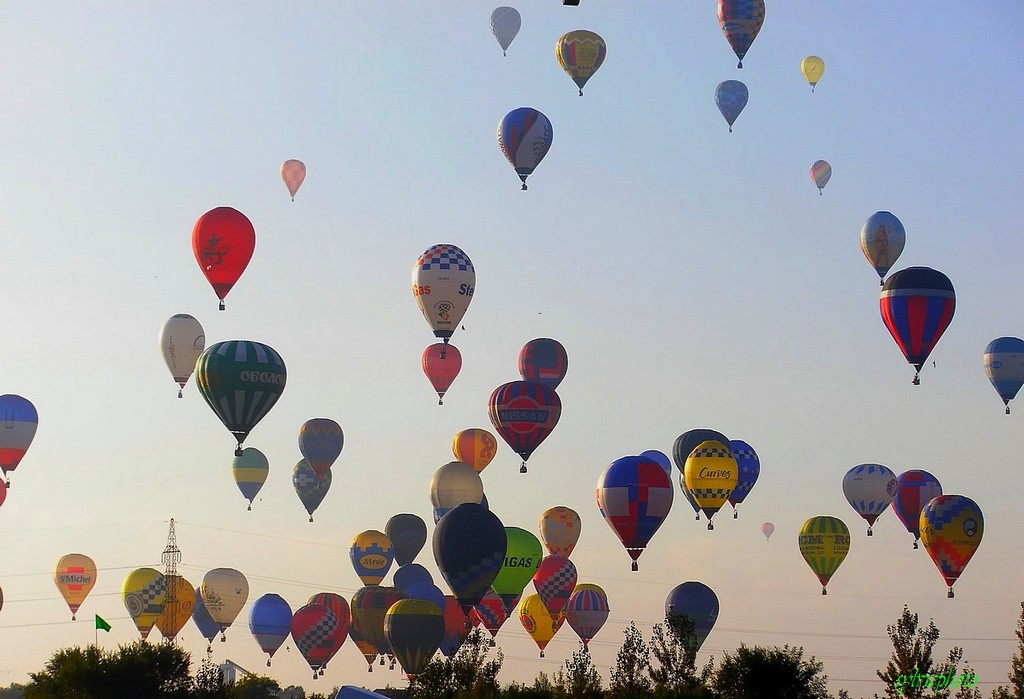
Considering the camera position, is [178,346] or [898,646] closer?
[898,646]

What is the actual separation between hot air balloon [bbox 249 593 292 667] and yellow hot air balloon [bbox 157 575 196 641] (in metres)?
3.81

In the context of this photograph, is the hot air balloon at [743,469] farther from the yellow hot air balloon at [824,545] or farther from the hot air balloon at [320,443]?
the hot air balloon at [320,443]

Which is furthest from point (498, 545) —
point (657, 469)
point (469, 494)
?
point (469, 494)

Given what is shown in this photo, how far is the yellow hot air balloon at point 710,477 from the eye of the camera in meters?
80.3

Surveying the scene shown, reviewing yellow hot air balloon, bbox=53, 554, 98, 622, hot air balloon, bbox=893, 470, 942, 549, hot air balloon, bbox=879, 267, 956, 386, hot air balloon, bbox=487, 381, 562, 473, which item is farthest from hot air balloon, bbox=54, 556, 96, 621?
hot air balloon, bbox=879, 267, 956, 386

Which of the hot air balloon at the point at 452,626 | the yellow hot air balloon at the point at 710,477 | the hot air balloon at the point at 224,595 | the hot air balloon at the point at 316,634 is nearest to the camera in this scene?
the yellow hot air balloon at the point at 710,477

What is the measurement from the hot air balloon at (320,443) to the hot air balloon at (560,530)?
1045 cm

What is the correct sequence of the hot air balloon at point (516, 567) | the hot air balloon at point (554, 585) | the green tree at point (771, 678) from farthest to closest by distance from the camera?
the hot air balloon at point (554, 585) → the hot air balloon at point (516, 567) → the green tree at point (771, 678)

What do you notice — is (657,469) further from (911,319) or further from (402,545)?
(402,545)

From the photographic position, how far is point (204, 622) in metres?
101

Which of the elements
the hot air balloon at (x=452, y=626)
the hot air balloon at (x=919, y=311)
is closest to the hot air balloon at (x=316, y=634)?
the hot air balloon at (x=452, y=626)

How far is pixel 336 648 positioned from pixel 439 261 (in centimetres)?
2502

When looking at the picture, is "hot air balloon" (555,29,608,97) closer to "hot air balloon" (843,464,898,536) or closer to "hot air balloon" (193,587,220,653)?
"hot air balloon" (843,464,898,536)

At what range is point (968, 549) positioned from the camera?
256 feet
